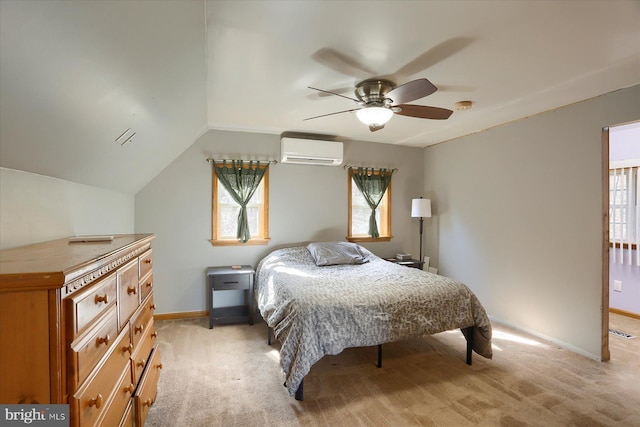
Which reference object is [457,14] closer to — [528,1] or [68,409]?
[528,1]

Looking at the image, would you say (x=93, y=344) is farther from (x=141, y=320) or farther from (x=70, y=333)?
(x=141, y=320)

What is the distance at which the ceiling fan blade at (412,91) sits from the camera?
2.05 meters

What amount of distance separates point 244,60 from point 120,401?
216 cm

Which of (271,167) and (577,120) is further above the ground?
(577,120)

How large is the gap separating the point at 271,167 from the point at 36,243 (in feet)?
9.60

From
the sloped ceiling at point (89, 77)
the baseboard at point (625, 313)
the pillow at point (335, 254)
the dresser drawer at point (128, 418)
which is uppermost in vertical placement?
the sloped ceiling at point (89, 77)

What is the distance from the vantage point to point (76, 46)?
3.90 ft

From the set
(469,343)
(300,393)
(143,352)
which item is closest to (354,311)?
(300,393)

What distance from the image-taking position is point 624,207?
420 centimetres

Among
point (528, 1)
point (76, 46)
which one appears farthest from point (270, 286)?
point (528, 1)

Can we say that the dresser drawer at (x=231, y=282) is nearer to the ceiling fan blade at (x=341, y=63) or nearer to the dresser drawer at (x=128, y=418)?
the dresser drawer at (x=128, y=418)

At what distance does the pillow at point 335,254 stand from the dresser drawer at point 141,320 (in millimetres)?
2079

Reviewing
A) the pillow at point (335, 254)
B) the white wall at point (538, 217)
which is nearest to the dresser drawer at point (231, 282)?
the pillow at point (335, 254)

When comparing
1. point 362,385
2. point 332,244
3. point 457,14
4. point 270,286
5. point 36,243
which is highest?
point 457,14
